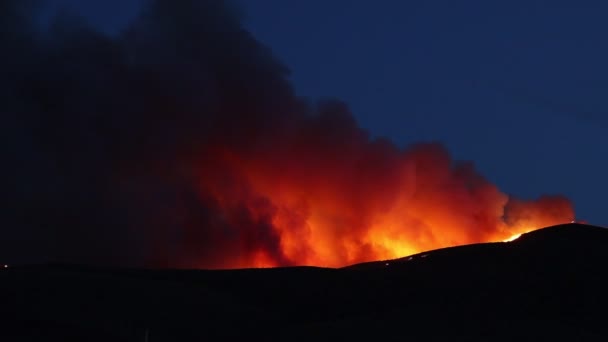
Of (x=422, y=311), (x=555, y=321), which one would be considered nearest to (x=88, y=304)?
(x=422, y=311)

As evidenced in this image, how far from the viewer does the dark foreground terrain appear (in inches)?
1237

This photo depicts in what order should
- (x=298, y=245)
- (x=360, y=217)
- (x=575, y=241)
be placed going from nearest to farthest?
(x=575, y=241) < (x=298, y=245) < (x=360, y=217)

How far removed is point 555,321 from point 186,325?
14.6 m

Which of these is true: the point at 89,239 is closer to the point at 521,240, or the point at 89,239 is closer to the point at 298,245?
the point at 298,245

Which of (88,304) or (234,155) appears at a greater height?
(234,155)

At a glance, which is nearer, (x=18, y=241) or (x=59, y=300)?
(x=59, y=300)

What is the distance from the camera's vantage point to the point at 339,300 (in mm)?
38219

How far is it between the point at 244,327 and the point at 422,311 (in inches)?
282

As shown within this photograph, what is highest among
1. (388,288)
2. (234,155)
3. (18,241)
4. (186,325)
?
(234,155)

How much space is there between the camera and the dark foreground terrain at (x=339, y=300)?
31422 mm

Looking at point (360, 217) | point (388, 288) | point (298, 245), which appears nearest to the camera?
point (388, 288)

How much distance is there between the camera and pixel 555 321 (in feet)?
117

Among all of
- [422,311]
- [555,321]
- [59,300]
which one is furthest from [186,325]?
[555,321]

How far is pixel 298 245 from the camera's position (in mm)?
75125
